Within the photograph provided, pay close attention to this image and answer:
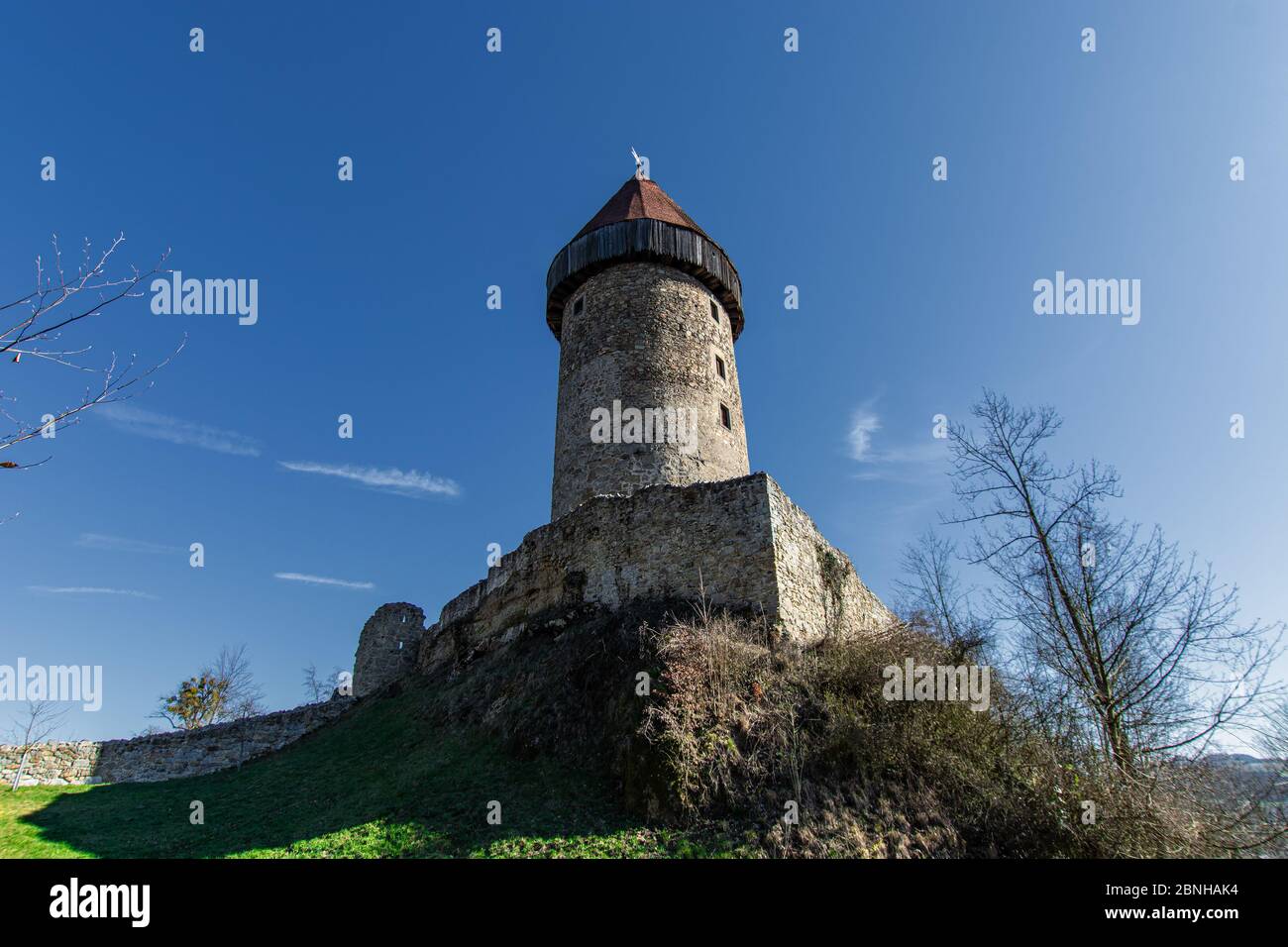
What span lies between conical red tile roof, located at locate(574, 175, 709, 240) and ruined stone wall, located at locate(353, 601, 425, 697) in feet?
40.5

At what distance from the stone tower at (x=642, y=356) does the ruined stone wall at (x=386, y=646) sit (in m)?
6.19

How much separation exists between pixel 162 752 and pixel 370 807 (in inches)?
396

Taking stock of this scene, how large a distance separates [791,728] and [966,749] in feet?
8.67

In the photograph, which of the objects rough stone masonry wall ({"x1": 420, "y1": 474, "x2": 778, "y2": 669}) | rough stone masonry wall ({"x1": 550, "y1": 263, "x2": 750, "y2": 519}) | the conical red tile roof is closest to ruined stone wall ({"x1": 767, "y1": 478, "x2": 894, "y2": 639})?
rough stone masonry wall ({"x1": 420, "y1": 474, "x2": 778, "y2": 669})

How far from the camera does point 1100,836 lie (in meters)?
8.22

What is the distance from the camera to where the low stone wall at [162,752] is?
567 inches

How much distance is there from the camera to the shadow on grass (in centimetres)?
775

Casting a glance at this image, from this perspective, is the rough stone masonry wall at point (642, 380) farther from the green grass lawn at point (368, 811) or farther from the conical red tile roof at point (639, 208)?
the green grass lawn at point (368, 811)

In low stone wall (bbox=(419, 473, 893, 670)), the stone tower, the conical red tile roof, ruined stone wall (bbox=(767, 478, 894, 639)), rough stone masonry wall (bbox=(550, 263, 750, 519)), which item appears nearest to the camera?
ruined stone wall (bbox=(767, 478, 894, 639))

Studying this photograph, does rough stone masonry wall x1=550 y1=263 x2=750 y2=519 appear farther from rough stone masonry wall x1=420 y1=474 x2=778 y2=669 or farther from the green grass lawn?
the green grass lawn

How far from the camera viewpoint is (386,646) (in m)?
19.1

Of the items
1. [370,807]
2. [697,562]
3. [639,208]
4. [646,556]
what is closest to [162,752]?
[370,807]

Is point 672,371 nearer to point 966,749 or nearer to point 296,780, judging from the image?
point 966,749
